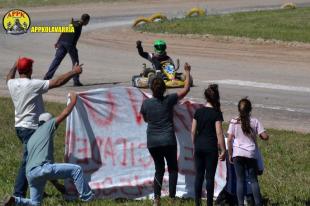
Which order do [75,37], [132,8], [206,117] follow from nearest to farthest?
[206,117]
[75,37]
[132,8]

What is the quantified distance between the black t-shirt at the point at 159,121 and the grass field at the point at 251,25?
21.4 m

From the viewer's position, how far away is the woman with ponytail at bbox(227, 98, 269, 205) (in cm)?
1052

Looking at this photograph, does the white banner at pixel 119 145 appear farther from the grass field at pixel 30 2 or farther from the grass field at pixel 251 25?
the grass field at pixel 30 2

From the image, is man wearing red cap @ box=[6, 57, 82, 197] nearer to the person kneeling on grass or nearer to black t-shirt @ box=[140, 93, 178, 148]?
the person kneeling on grass

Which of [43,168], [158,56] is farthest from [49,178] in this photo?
[158,56]

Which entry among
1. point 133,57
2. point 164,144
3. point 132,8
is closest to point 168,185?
point 164,144

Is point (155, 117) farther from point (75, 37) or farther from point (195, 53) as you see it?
point (195, 53)

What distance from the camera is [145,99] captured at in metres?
11.5

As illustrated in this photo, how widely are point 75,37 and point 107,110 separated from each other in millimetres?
11191

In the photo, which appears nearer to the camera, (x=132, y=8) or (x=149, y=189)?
Answer: (x=149, y=189)

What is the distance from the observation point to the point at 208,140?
1042cm

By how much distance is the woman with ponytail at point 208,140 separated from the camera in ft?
34.2

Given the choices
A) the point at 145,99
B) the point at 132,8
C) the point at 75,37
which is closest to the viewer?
the point at 145,99

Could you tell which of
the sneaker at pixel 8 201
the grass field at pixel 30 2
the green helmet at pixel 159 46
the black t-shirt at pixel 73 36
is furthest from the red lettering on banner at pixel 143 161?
the grass field at pixel 30 2
